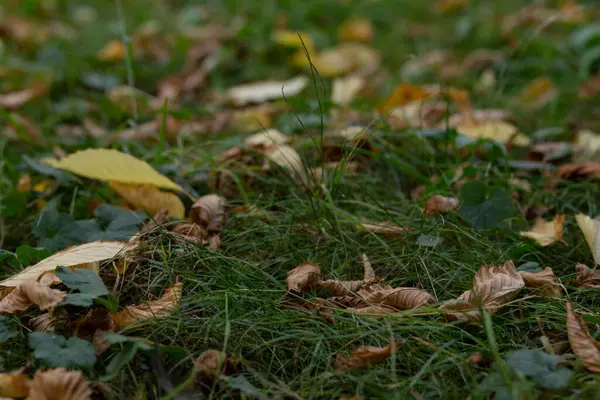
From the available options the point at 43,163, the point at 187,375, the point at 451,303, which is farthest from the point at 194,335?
the point at 43,163

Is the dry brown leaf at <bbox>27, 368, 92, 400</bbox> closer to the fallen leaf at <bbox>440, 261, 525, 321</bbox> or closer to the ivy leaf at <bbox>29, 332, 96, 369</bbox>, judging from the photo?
the ivy leaf at <bbox>29, 332, 96, 369</bbox>

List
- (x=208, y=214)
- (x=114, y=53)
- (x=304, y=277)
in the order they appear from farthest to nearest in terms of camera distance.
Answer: (x=114, y=53), (x=208, y=214), (x=304, y=277)

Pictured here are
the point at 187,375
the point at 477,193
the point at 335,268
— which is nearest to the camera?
the point at 187,375

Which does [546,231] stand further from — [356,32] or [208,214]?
[356,32]

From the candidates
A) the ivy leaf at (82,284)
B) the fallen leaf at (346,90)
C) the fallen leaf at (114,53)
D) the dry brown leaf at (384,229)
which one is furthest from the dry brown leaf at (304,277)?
the fallen leaf at (114,53)

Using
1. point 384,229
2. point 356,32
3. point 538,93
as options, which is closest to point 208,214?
point 384,229

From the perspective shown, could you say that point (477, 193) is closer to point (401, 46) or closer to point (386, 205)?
point (386, 205)
